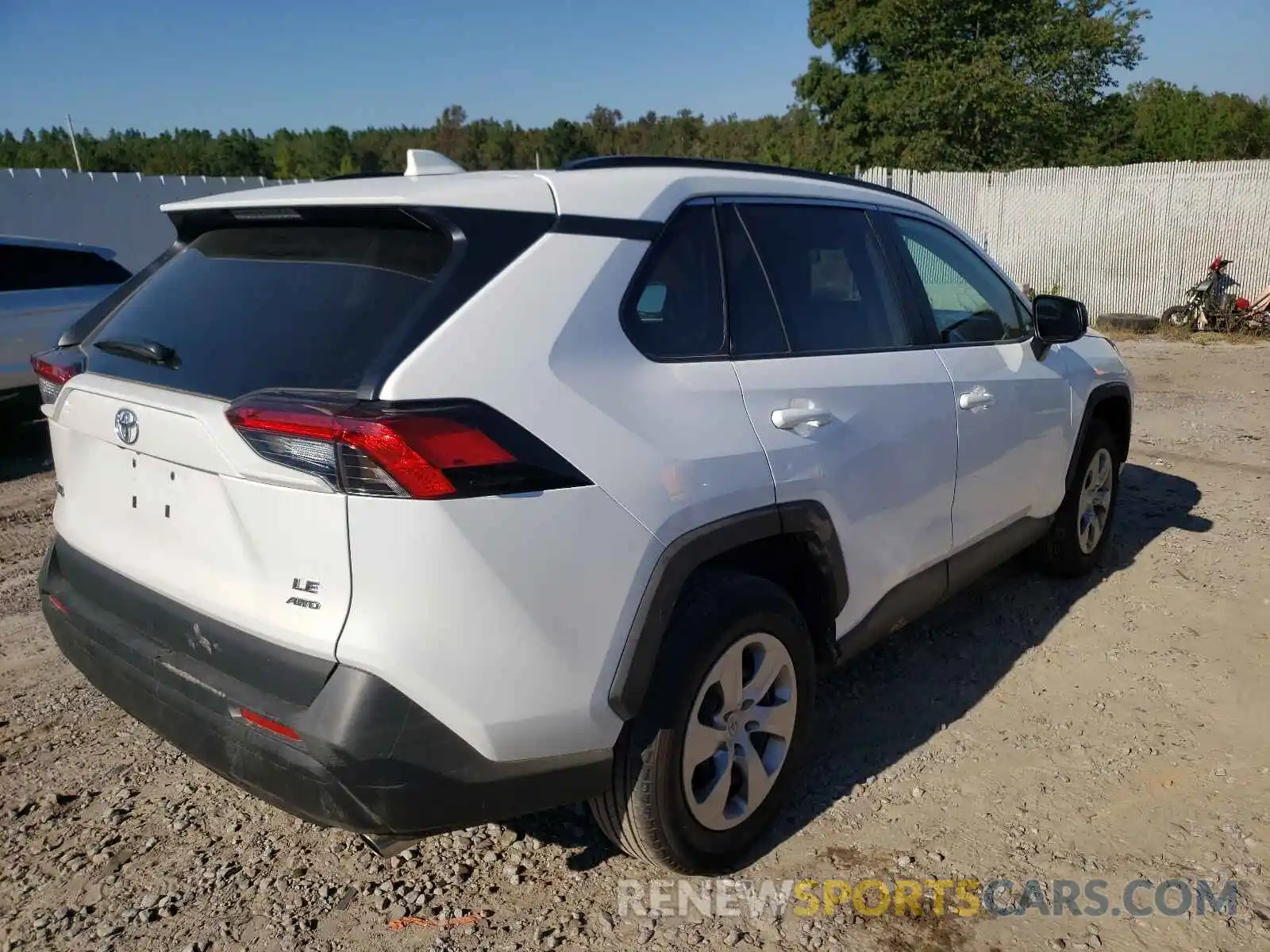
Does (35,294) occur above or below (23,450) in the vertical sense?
above

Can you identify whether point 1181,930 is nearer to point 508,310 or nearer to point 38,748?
point 508,310

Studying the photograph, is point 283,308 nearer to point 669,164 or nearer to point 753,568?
point 669,164

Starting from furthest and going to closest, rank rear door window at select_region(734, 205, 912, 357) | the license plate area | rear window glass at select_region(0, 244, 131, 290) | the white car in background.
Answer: rear window glass at select_region(0, 244, 131, 290), the white car in background, rear door window at select_region(734, 205, 912, 357), the license plate area

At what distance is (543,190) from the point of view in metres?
2.21

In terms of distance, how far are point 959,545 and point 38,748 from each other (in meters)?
3.31

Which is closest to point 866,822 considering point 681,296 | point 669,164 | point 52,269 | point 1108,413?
point 681,296

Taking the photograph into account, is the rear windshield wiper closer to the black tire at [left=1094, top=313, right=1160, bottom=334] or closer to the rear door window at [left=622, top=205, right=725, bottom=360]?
the rear door window at [left=622, top=205, right=725, bottom=360]

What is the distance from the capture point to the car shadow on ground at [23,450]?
7.12 metres

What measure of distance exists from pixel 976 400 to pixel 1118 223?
46.0 ft

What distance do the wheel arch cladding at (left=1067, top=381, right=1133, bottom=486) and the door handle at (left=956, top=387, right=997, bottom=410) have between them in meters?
1.03

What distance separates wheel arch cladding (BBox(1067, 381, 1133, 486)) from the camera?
4309 mm

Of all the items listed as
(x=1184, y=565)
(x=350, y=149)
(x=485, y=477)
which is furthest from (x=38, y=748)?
(x=350, y=149)

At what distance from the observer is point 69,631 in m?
2.49

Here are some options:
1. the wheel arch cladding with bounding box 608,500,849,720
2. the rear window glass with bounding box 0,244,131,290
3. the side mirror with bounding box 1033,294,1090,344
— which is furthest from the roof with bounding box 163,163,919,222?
the rear window glass with bounding box 0,244,131,290
